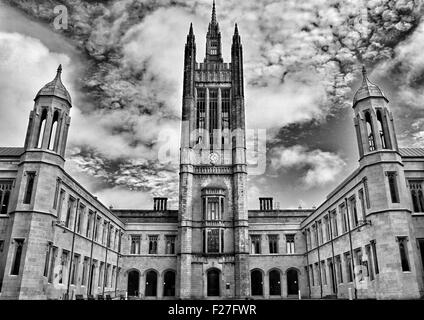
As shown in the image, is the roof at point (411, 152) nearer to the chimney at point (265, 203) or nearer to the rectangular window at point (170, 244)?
the chimney at point (265, 203)

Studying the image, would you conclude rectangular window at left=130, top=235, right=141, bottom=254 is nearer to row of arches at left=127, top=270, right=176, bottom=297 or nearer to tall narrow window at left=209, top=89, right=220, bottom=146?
row of arches at left=127, top=270, right=176, bottom=297

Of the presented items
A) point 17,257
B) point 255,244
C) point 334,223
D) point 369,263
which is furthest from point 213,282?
point 17,257

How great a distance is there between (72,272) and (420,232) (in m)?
28.6

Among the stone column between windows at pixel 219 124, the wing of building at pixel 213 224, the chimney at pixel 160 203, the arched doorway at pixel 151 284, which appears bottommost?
the arched doorway at pixel 151 284

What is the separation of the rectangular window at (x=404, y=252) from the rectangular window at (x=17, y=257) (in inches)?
1021

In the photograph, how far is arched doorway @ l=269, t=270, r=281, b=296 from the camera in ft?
165

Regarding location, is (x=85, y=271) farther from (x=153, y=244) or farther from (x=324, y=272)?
(x=324, y=272)

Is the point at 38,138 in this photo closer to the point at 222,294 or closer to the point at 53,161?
the point at 53,161

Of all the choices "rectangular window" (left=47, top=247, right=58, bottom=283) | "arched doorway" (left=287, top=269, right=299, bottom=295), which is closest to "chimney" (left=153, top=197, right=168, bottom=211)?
"arched doorway" (left=287, top=269, right=299, bottom=295)

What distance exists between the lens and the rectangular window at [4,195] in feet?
84.9

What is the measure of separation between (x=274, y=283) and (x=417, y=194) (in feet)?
95.8

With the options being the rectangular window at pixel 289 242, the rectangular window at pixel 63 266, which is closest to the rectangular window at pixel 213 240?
the rectangular window at pixel 289 242

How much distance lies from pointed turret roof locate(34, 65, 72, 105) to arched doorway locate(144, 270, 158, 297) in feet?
101
